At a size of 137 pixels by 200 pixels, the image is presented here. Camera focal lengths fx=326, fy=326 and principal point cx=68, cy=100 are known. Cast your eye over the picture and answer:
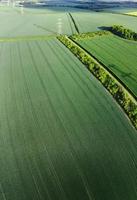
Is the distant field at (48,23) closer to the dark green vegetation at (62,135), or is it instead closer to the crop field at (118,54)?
the crop field at (118,54)

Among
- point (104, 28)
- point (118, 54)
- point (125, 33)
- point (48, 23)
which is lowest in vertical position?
point (48, 23)

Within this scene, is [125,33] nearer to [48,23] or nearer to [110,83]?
[48,23]

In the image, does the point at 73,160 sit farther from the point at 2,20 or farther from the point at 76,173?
the point at 2,20

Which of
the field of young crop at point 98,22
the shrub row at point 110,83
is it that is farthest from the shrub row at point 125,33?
the shrub row at point 110,83

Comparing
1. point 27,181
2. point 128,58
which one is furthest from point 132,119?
point 128,58

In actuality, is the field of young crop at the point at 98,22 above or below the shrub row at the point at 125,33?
below

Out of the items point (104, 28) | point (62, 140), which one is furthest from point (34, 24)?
point (62, 140)

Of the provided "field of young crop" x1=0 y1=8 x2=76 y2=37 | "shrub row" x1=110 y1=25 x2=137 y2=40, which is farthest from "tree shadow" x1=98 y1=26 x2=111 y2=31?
"field of young crop" x1=0 y1=8 x2=76 y2=37

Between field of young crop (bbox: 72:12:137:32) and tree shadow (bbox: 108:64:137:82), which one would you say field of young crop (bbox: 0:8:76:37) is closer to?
field of young crop (bbox: 72:12:137:32)
